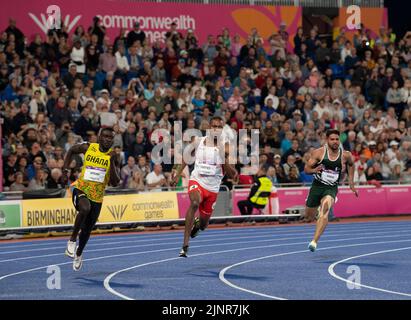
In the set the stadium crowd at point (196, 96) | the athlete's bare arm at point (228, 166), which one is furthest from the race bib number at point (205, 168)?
the stadium crowd at point (196, 96)

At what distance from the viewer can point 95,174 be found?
15047 mm

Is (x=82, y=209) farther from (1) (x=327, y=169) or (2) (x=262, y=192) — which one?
(2) (x=262, y=192)

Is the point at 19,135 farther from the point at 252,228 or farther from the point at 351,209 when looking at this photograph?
the point at 351,209

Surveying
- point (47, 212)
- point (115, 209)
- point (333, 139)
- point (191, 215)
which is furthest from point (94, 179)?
point (115, 209)

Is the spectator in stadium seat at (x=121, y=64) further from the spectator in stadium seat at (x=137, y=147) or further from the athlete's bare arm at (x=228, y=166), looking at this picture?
the athlete's bare arm at (x=228, y=166)

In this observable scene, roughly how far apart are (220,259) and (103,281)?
3767mm

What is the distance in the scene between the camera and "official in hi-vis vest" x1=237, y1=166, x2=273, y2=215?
86.4 feet

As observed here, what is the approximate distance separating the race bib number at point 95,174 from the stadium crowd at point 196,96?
8.98 metres

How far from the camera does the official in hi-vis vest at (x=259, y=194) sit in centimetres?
2633

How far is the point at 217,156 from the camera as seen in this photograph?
54.6ft

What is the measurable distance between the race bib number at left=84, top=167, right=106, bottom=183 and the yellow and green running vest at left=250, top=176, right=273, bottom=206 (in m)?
11.6

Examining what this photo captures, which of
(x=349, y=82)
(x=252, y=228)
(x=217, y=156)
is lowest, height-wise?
(x=252, y=228)

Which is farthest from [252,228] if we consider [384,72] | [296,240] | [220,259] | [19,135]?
[384,72]
